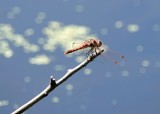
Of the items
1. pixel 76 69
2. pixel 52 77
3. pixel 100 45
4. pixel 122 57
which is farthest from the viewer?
pixel 100 45

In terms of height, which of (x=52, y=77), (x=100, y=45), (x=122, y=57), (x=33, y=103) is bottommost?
(x=33, y=103)

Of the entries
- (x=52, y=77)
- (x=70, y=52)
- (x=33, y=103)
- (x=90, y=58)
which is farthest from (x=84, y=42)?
(x=33, y=103)

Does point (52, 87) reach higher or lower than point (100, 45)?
lower

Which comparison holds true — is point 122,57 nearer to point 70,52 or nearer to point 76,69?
point 70,52

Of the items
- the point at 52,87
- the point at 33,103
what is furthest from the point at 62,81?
the point at 33,103

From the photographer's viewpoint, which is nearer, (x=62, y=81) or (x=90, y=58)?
(x=62, y=81)

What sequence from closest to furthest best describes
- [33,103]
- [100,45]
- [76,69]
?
[33,103]
[76,69]
[100,45]

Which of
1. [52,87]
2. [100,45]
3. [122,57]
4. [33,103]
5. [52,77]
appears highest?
[100,45]

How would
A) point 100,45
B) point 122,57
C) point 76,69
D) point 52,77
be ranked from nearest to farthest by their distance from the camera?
point 76,69 < point 52,77 < point 122,57 < point 100,45

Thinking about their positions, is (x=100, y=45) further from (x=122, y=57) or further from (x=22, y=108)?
(x=22, y=108)
